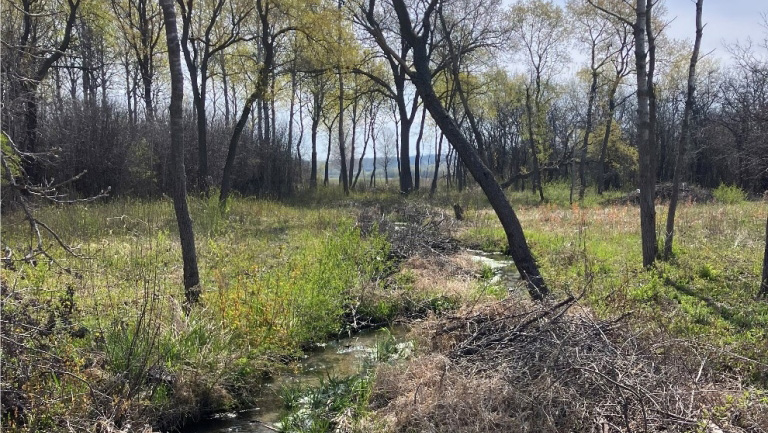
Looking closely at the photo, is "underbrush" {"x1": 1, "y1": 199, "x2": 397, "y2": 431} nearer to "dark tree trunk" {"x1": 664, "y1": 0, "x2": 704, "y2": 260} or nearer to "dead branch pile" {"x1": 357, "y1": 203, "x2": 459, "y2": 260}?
"dead branch pile" {"x1": 357, "y1": 203, "x2": 459, "y2": 260}

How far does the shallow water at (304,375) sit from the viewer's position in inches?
188

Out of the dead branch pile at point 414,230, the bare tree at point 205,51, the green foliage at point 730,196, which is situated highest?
the bare tree at point 205,51

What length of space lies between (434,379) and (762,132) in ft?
23.2

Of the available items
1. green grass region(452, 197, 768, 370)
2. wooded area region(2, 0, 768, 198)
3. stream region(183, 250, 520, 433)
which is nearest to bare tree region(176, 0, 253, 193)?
wooded area region(2, 0, 768, 198)

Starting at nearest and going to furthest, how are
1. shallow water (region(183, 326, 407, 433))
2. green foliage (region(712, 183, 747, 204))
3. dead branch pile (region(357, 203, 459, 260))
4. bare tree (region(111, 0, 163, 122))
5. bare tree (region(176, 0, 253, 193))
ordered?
shallow water (region(183, 326, 407, 433)) < dead branch pile (region(357, 203, 459, 260)) < bare tree (region(176, 0, 253, 193)) < bare tree (region(111, 0, 163, 122)) < green foliage (region(712, 183, 747, 204))

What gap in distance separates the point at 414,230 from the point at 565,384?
8.87m

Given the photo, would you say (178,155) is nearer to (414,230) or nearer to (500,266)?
(414,230)

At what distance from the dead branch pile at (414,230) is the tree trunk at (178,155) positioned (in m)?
4.40

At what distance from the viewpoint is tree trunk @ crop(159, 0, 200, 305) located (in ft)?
20.6

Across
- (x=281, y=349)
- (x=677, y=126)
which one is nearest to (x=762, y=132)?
(x=281, y=349)

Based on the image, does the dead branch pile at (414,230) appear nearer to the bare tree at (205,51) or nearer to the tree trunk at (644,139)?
the tree trunk at (644,139)

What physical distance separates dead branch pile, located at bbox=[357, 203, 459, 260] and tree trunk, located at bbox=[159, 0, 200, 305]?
4.40 meters

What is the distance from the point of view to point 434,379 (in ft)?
15.3

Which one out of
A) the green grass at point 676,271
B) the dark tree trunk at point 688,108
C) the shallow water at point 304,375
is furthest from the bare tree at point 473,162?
the dark tree trunk at point 688,108
